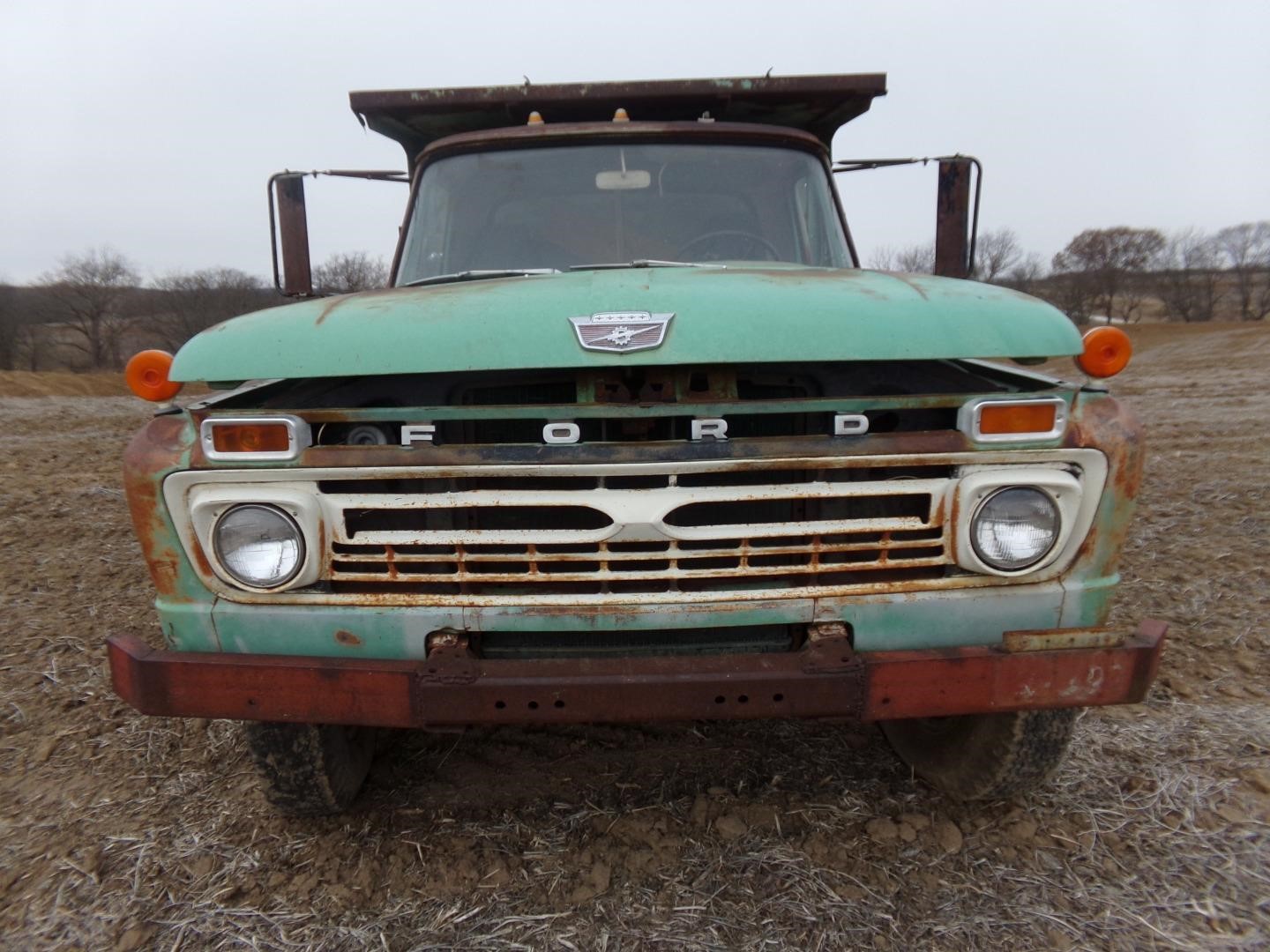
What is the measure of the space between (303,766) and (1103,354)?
2.44 metres

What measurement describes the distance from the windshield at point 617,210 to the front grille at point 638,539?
1.30 meters

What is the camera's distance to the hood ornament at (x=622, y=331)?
180 cm

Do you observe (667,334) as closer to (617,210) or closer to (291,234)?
(617,210)

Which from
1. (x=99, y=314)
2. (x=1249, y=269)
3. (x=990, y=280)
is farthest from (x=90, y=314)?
(x=1249, y=269)

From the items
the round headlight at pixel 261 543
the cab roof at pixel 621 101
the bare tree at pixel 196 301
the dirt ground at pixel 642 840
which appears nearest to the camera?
the round headlight at pixel 261 543

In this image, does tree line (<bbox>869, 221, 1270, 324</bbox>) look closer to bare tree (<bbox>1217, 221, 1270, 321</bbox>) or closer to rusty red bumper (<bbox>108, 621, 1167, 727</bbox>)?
bare tree (<bbox>1217, 221, 1270, 321</bbox>)

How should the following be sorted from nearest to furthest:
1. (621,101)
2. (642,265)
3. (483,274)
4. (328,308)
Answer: (328,308) < (642,265) < (483,274) < (621,101)

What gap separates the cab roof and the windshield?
1.25 feet

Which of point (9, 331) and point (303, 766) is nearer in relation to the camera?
point (303, 766)

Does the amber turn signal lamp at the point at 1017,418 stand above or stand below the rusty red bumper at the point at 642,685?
above

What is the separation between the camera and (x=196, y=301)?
33344mm

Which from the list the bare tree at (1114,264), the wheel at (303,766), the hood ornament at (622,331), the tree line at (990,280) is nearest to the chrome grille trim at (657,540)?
the hood ornament at (622,331)

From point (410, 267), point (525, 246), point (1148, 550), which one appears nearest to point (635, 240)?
point (525, 246)

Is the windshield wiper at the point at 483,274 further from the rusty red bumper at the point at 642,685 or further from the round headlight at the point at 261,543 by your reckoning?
the rusty red bumper at the point at 642,685
